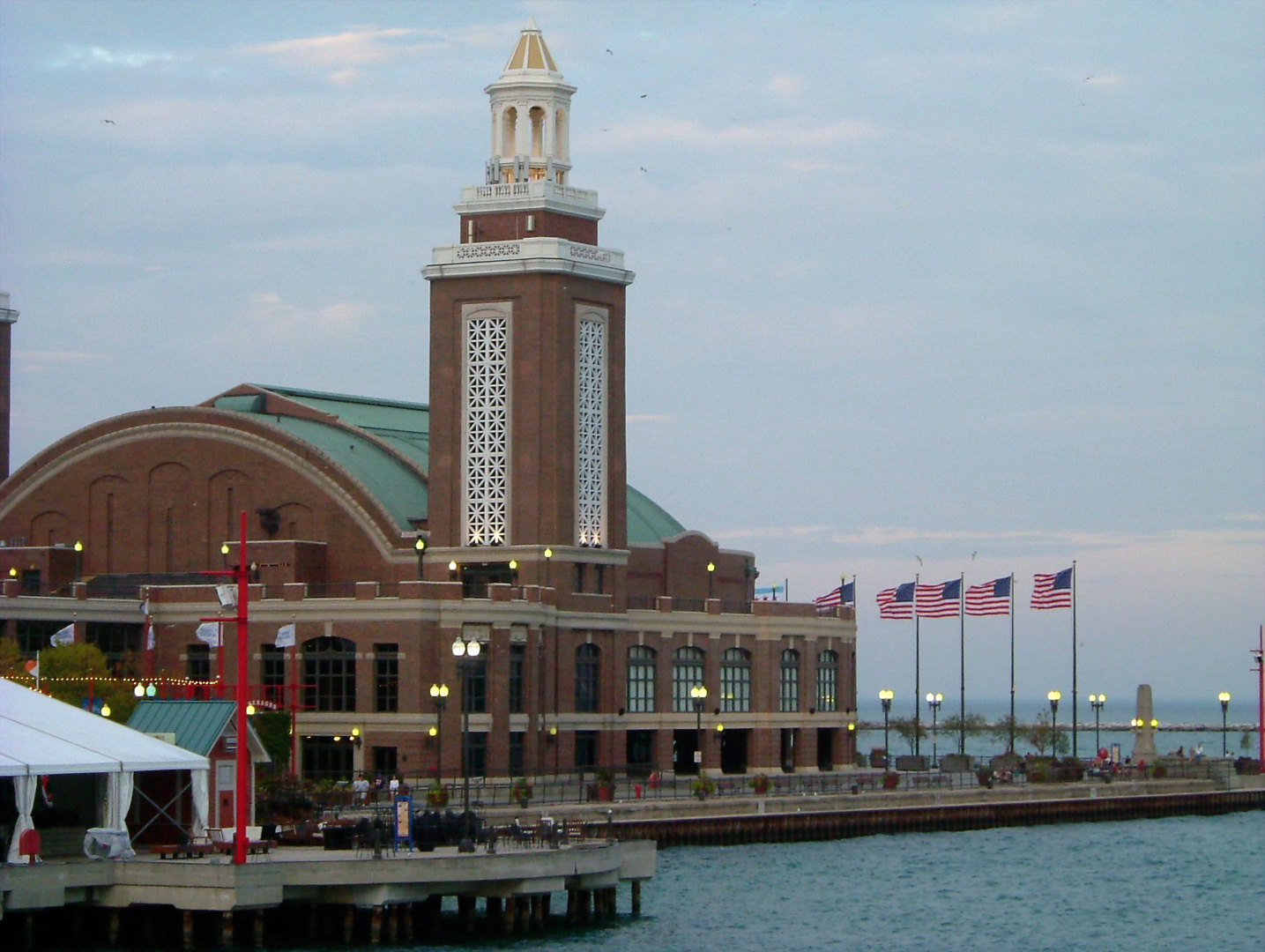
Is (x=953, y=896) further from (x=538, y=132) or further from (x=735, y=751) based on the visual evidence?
(x=538, y=132)

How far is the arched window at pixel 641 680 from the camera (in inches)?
5281

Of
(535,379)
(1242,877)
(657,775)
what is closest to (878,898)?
(1242,877)

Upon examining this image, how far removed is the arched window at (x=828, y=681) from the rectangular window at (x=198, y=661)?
118ft

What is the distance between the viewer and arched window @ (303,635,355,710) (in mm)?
120812

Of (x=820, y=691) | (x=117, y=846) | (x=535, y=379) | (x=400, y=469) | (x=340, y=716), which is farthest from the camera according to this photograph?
(x=820, y=691)

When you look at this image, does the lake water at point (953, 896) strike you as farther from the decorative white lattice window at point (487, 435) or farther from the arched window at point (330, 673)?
the decorative white lattice window at point (487, 435)

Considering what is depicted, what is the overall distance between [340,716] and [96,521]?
24.2 metres

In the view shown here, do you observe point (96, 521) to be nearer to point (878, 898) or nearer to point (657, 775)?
point (657, 775)

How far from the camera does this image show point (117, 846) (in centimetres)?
7300

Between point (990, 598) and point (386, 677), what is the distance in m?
32.3

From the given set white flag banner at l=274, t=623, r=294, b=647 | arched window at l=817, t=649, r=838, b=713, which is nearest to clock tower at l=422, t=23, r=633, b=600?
white flag banner at l=274, t=623, r=294, b=647

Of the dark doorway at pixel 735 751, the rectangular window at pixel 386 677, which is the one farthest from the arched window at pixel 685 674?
the rectangular window at pixel 386 677

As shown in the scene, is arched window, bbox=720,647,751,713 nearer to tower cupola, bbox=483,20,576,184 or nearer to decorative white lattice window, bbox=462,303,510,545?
decorative white lattice window, bbox=462,303,510,545

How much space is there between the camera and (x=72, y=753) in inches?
2916
